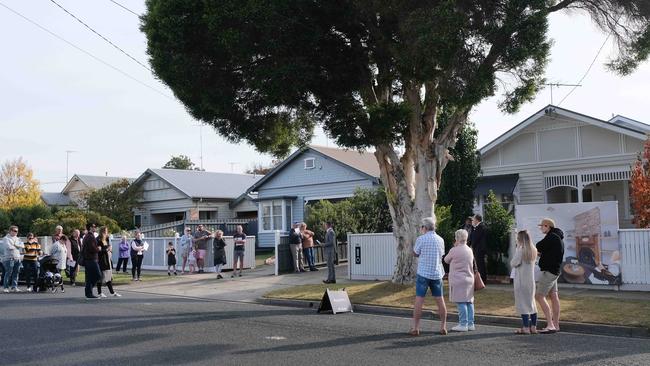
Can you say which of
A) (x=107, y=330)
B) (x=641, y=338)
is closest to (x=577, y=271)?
(x=641, y=338)

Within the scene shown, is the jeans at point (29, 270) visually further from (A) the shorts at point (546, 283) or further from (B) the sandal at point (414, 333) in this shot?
(A) the shorts at point (546, 283)

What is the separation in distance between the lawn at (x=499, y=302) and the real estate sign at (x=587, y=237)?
0.80 metres

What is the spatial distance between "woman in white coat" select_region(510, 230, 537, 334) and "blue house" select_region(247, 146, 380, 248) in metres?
19.9

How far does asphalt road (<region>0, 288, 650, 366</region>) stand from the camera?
7953 millimetres

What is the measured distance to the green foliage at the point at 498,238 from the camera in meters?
16.3

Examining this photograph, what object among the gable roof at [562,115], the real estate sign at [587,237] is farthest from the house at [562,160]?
the real estate sign at [587,237]

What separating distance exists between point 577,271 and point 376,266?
532 centimetres

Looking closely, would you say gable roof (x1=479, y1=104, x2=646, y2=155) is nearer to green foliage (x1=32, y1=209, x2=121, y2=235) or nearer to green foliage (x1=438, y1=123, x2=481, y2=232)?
green foliage (x1=438, y1=123, x2=481, y2=232)

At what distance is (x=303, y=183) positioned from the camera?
3300 centimetres

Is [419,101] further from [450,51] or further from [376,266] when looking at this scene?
[376,266]

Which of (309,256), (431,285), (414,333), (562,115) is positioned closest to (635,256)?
(431,285)

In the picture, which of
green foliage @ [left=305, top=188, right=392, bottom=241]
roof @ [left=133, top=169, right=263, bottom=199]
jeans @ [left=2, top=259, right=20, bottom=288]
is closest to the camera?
jeans @ [left=2, top=259, right=20, bottom=288]

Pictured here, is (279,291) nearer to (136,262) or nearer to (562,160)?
(136,262)

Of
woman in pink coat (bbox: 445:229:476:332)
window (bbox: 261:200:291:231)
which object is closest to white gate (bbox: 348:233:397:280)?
woman in pink coat (bbox: 445:229:476:332)
